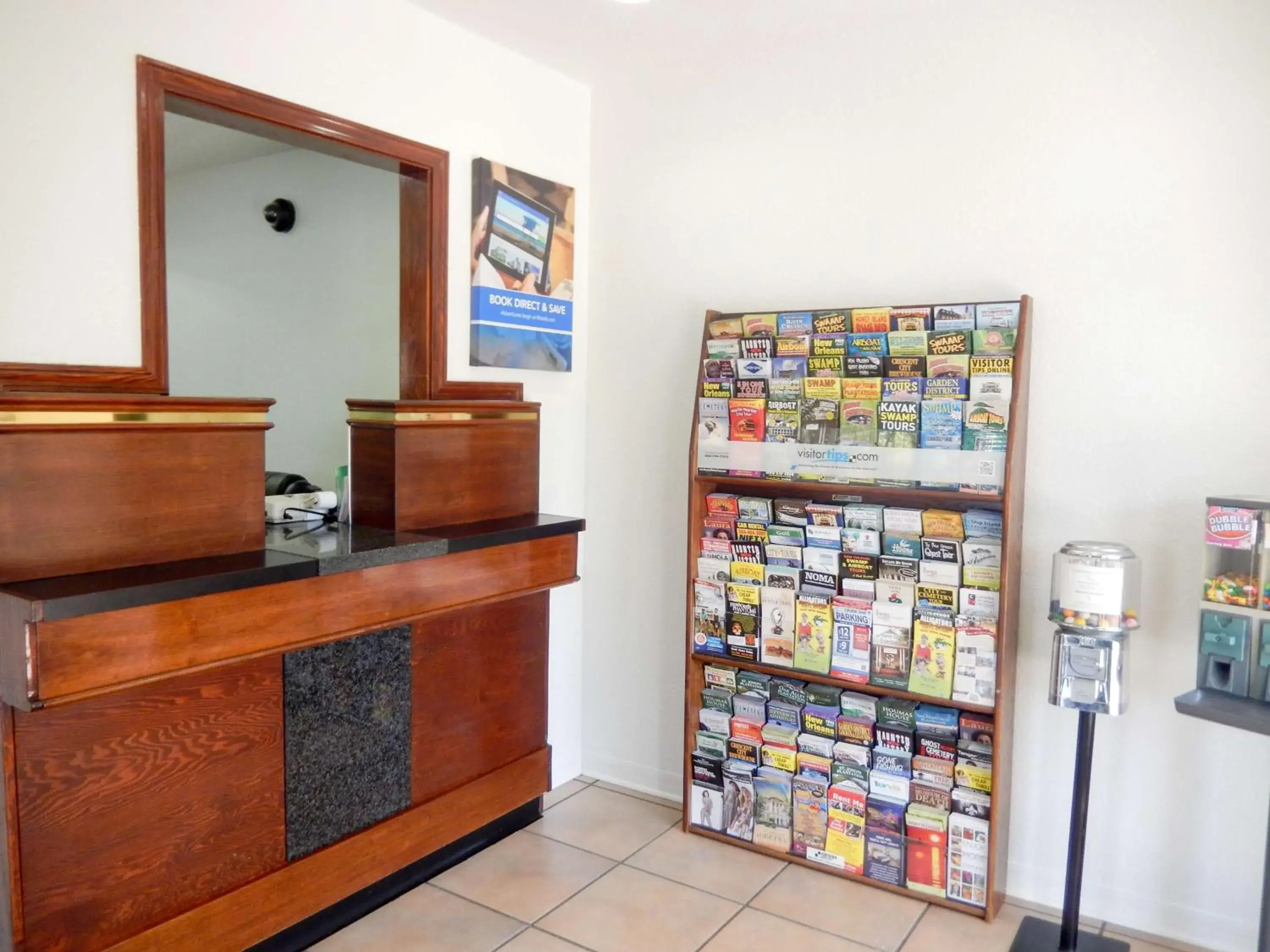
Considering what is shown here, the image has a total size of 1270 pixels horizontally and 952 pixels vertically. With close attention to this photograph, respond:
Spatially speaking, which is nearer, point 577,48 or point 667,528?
point 577,48

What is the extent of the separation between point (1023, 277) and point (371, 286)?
111 inches

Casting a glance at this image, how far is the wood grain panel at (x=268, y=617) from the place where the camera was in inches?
69.2

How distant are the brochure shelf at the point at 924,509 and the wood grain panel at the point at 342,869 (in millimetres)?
645

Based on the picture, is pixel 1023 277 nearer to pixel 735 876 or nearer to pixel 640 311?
pixel 640 311

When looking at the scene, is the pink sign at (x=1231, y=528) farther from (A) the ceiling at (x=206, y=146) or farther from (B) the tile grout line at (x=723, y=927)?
(A) the ceiling at (x=206, y=146)

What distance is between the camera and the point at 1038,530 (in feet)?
9.07

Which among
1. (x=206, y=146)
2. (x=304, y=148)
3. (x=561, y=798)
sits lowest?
(x=561, y=798)

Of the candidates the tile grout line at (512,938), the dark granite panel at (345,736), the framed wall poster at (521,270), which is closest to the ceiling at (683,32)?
the framed wall poster at (521,270)

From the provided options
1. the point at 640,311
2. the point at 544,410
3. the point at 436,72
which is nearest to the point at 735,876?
the point at 544,410

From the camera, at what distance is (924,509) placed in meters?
2.87

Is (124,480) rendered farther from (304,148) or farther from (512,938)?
(512,938)

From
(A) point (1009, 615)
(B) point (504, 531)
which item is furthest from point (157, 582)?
(A) point (1009, 615)

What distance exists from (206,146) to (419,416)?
2.82 m

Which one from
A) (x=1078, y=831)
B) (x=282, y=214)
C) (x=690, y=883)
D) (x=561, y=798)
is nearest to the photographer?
(x=1078, y=831)
